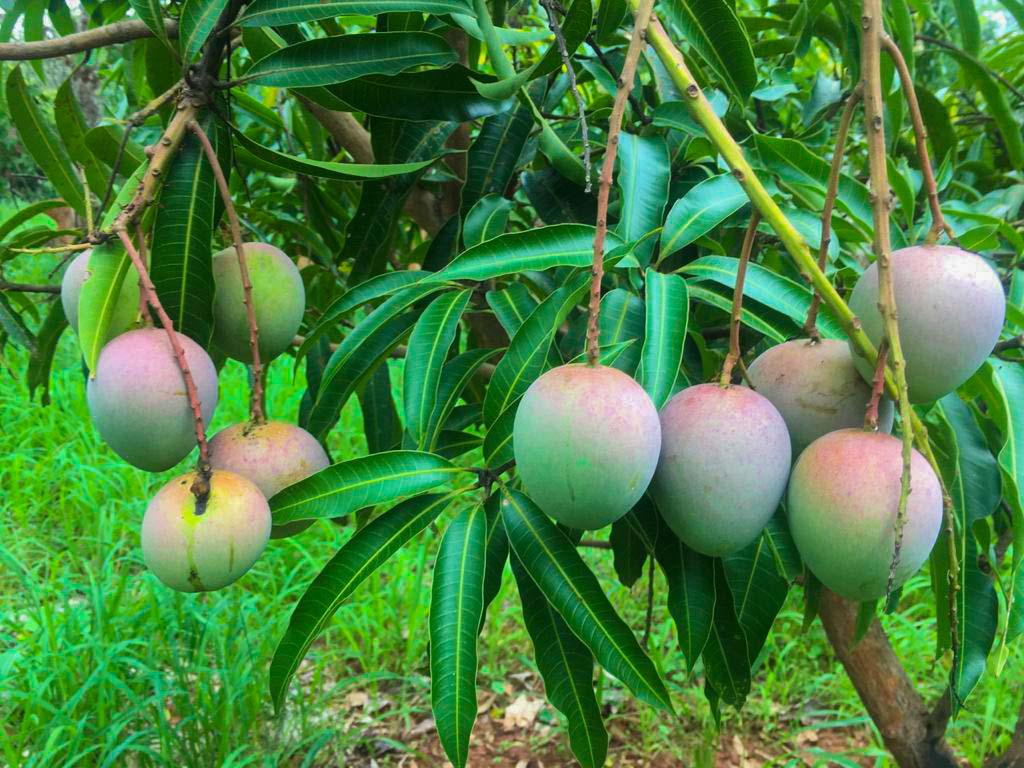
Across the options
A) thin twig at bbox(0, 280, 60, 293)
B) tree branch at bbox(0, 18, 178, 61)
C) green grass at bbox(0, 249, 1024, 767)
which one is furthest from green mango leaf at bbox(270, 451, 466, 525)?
green grass at bbox(0, 249, 1024, 767)

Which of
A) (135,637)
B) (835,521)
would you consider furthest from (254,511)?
(135,637)

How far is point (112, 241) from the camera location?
725 mm

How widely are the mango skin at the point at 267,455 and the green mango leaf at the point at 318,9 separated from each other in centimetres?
40

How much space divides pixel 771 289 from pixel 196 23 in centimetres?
60

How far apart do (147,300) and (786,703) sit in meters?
2.29

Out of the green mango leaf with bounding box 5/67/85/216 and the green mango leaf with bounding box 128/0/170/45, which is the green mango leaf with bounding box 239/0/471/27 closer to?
the green mango leaf with bounding box 128/0/170/45

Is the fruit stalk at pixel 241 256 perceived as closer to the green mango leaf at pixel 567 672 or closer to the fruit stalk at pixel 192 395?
the fruit stalk at pixel 192 395

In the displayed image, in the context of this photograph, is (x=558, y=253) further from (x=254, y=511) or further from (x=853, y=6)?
(x=853, y=6)

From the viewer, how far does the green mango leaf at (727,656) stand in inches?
36.3

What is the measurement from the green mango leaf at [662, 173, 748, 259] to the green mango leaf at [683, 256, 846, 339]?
0.11 feet

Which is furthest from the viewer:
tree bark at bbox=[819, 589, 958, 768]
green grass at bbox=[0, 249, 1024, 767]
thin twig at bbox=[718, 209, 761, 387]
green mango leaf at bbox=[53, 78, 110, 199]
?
green grass at bbox=[0, 249, 1024, 767]

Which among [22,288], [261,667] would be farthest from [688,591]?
[261,667]

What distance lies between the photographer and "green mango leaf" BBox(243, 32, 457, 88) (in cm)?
82

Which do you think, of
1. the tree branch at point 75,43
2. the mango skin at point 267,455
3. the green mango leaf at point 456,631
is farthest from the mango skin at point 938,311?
the tree branch at point 75,43
